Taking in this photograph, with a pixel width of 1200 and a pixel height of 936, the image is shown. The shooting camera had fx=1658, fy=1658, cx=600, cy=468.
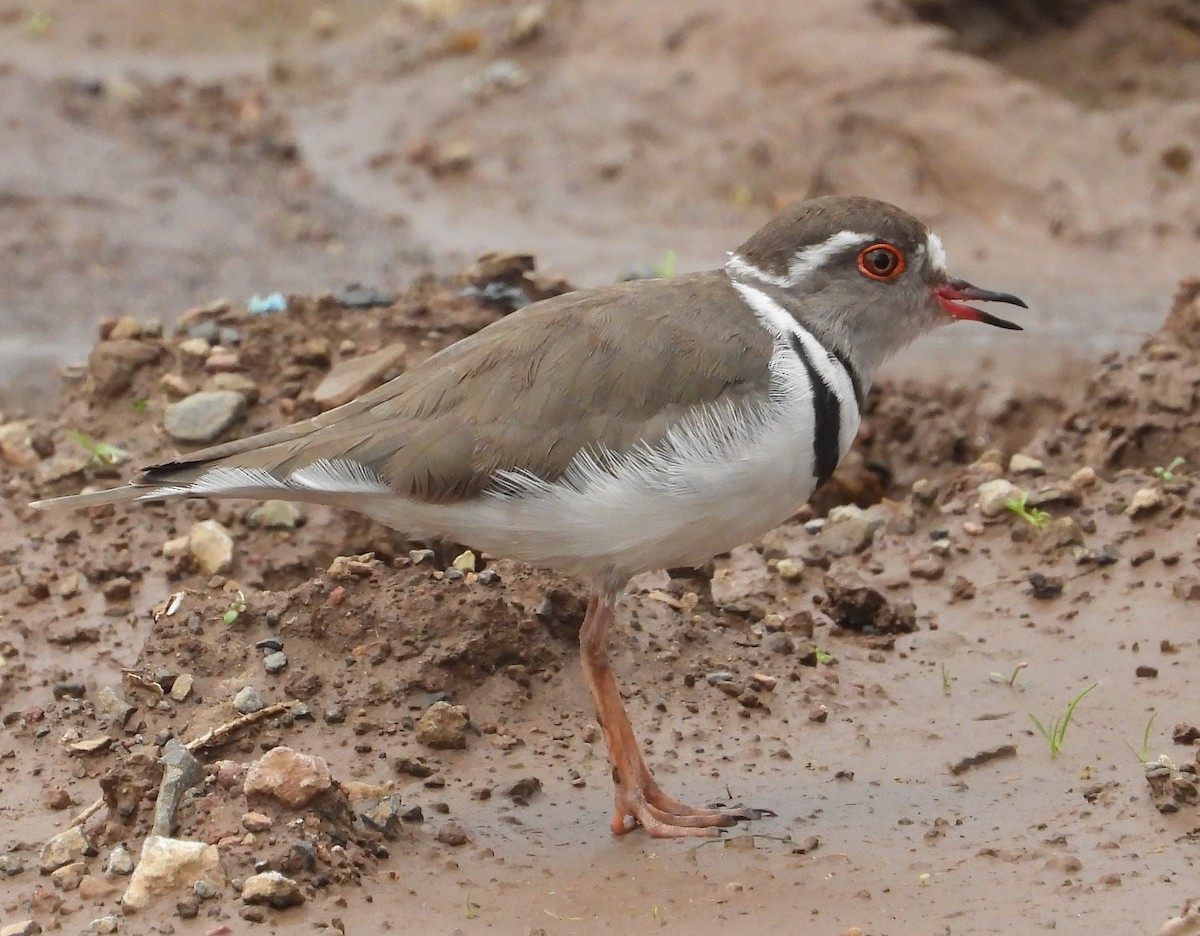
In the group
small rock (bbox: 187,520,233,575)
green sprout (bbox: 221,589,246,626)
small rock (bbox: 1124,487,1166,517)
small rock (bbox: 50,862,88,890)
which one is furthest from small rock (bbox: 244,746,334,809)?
small rock (bbox: 1124,487,1166,517)

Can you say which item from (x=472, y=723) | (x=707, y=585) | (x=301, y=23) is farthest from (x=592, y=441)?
(x=301, y=23)

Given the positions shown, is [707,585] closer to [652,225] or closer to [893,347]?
[893,347]

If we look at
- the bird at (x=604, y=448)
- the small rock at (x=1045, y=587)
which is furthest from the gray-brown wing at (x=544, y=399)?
the small rock at (x=1045, y=587)

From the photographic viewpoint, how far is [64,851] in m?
4.76

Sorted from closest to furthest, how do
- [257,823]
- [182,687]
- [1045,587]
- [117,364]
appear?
[257,823]
[182,687]
[1045,587]
[117,364]

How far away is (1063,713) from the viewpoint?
5.56 meters

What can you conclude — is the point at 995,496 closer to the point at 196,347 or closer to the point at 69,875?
the point at 196,347

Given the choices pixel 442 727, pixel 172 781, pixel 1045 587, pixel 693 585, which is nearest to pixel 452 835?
pixel 442 727

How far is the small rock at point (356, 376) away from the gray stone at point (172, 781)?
2.30 m

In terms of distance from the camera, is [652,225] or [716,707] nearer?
[716,707]

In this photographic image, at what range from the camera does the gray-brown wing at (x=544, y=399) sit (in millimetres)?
4926

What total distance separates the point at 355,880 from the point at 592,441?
143cm

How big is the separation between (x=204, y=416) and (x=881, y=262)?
3.15m

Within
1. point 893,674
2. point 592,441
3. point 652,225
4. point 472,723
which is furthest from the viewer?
point 652,225
